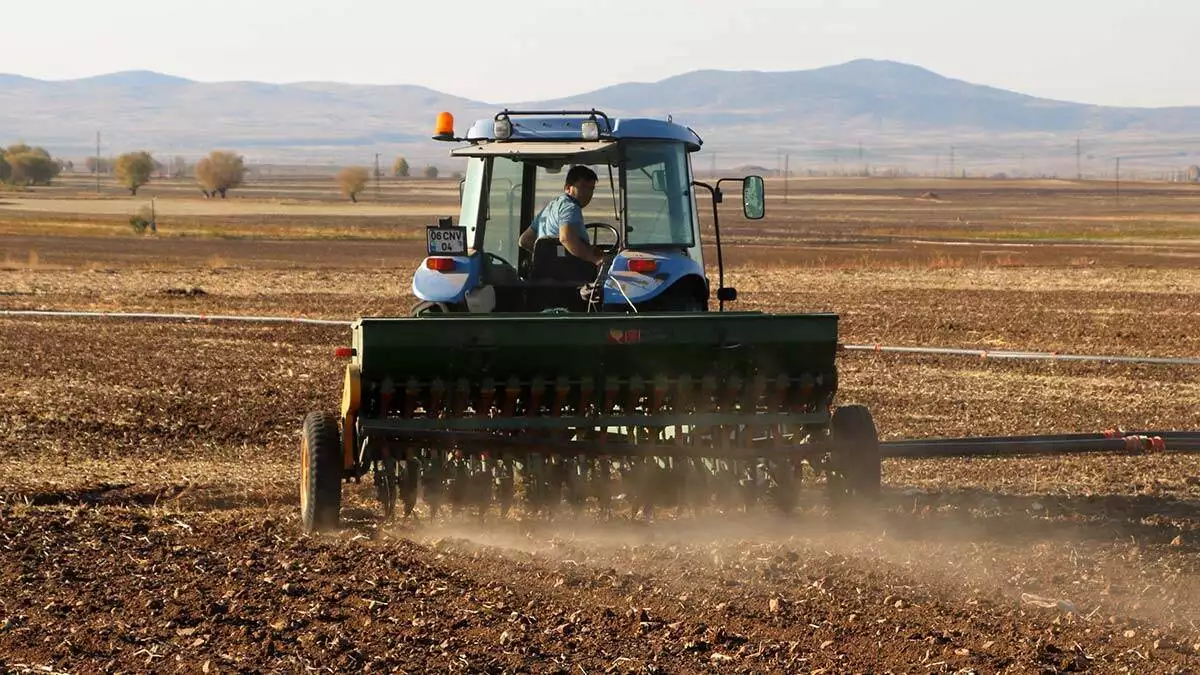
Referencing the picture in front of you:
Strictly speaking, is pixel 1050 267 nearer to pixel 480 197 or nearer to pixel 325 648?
pixel 480 197

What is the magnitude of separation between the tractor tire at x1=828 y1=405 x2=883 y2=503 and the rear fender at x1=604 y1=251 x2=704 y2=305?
4.47 ft

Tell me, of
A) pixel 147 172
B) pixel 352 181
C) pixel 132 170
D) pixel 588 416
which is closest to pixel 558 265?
pixel 588 416

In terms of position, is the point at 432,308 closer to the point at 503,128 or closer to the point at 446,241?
the point at 446,241

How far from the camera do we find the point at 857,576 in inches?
292

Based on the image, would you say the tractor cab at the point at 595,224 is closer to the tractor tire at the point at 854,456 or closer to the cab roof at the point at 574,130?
the cab roof at the point at 574,130

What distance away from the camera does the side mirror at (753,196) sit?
9344 mm

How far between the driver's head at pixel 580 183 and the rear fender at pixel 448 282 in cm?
81

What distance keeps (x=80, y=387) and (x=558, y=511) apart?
7.43 m

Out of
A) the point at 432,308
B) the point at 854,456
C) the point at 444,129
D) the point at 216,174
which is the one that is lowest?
the point at 854,456

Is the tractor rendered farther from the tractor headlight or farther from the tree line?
the tree line

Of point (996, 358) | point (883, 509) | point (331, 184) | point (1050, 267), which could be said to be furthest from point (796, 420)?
point (331, 184)

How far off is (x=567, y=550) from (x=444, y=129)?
2.97 m

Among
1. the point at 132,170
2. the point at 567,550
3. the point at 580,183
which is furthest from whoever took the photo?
the point at 132,170

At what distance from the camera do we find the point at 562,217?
955 centimetres
